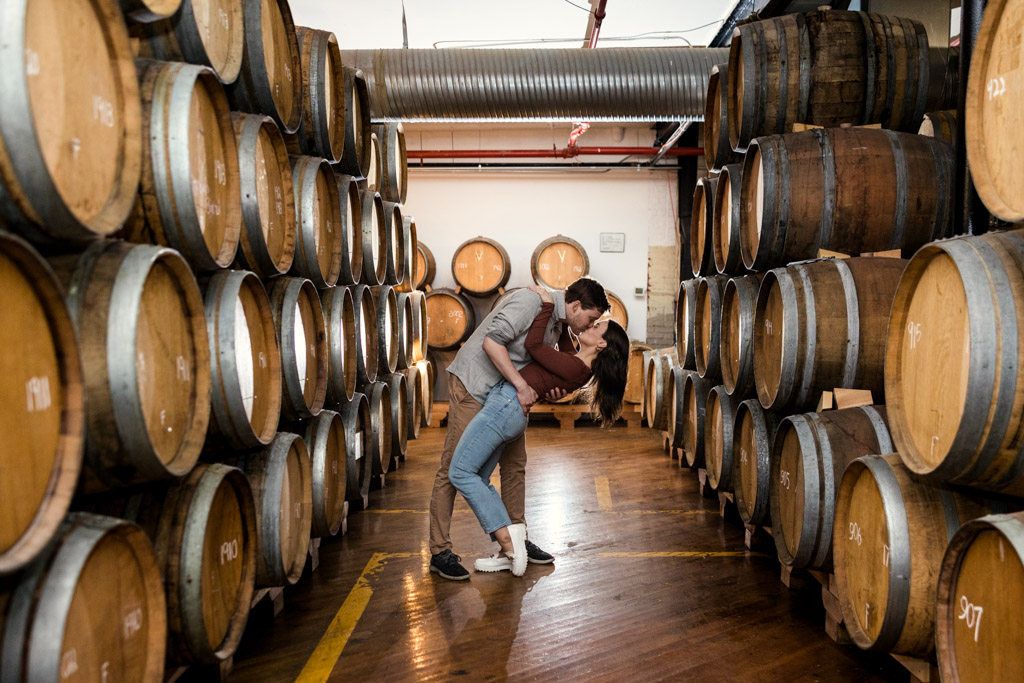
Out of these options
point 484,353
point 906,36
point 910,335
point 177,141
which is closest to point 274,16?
point 177,141

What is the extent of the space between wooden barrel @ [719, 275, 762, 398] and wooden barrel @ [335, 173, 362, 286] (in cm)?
240

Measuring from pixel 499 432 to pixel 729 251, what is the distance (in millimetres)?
1914

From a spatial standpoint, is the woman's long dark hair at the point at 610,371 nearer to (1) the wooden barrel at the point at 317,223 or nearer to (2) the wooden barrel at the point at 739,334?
(2) the wooden barrel at the point at 739,334

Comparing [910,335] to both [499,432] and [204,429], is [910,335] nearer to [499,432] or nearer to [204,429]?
[499,432]

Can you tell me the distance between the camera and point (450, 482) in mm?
3908

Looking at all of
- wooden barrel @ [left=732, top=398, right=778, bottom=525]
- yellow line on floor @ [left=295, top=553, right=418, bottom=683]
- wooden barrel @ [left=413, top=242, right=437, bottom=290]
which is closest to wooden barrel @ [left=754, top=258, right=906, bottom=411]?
wooden barrel @ [left=732, top=398, right=778, bottom=525]

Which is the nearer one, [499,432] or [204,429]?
[204,429]

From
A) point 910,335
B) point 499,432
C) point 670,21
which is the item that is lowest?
point 499,432

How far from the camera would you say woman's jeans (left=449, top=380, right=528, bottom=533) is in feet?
12.3

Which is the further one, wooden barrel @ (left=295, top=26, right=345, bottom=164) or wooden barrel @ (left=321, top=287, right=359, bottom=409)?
wooden barrel @ (left=321, top=287, right=359, bottom=409)

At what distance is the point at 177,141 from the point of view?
2215 millimetres

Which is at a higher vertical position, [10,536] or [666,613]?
[10,536]

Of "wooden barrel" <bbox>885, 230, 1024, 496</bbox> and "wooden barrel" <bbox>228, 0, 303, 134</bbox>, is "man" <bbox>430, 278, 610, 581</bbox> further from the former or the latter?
"wooden barrel" <bbox>885, 230, 1024, 496</bbox>

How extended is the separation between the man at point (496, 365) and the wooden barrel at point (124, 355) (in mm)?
1845
